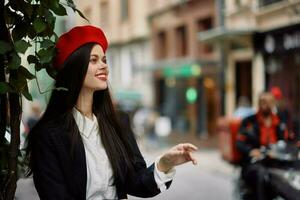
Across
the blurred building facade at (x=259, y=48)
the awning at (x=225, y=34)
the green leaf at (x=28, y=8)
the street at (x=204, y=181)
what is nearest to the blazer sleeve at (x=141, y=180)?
the green leaf at (x=28, y=8)

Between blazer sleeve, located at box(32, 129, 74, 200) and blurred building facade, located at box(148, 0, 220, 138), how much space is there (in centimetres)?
1998

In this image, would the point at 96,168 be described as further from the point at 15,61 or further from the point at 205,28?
the point at 205,28

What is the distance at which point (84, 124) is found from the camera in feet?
8.95

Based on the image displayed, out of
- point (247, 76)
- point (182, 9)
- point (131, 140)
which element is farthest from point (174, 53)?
point (131, 140)

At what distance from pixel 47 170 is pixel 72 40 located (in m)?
0.51

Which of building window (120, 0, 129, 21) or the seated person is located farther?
building window (120, 0, 129, 21)

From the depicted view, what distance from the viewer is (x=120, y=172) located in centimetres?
267

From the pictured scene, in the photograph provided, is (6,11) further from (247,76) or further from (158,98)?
(158,98)

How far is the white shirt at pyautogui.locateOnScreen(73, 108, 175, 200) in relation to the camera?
2.60 meters

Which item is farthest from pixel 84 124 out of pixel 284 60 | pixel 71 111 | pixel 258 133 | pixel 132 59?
pixel 132 59

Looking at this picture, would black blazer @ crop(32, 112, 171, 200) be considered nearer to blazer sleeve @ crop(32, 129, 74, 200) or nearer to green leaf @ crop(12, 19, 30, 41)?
blazer sleeve @ crop(32, 129, 74, 200)

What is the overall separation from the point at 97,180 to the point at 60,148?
177mm

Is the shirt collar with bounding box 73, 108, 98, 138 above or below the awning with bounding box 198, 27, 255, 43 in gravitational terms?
below

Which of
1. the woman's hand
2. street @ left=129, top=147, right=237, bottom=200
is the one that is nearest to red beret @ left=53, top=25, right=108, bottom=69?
the woman's hand
